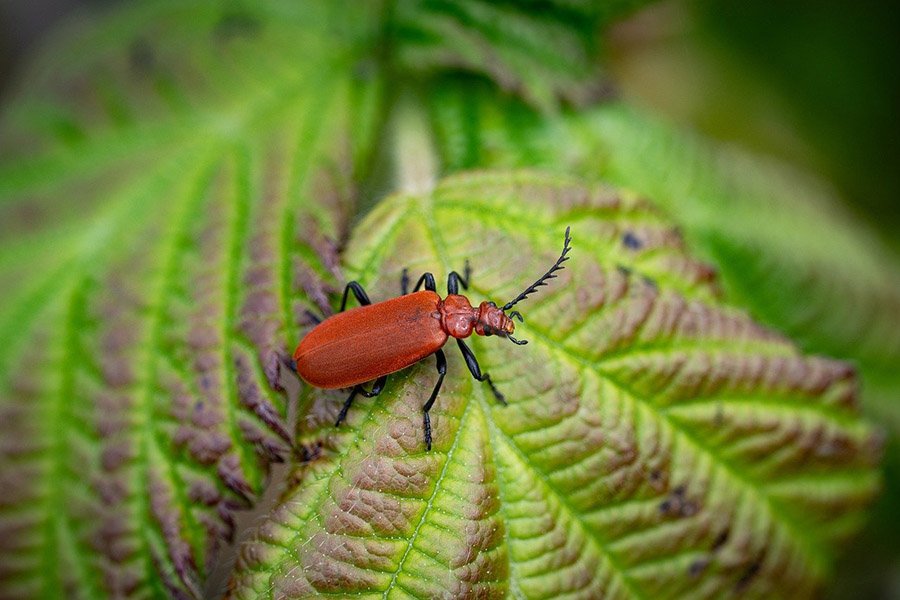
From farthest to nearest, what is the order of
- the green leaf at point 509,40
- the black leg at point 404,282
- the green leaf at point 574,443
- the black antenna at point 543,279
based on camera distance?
the green leaf at point 509,40, the black leg at point 404,282, the black antenna at point 543,279, the green leaf at point 574,443

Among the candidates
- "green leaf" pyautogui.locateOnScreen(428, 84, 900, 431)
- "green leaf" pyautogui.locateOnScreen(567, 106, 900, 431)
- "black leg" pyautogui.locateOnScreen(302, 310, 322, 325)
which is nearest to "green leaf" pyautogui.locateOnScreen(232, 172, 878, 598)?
"black leg" pyautogui.locateOnScreen(302, 310, 322, 325)

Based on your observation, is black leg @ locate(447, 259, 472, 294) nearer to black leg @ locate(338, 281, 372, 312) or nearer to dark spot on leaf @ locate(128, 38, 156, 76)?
black leg @ locate(338, 281, 372, 312)

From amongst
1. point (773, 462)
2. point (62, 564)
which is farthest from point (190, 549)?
point (773, 462)

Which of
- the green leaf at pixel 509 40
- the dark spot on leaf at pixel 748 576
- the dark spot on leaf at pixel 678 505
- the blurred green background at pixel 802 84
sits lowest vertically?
the dark spot on leaf at pixel 748 576

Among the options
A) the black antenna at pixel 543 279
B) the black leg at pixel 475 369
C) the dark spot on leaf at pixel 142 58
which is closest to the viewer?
the black leg at pixel 475 369

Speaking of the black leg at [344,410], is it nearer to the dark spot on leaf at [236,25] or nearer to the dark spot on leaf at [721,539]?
the dark spot on leaf at [721,539]

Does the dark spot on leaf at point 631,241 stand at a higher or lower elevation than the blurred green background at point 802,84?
lower

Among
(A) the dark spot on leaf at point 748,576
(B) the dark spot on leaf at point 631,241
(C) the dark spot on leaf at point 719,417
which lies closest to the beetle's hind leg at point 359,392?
(B) the dark spot on leaf at point 631,241
